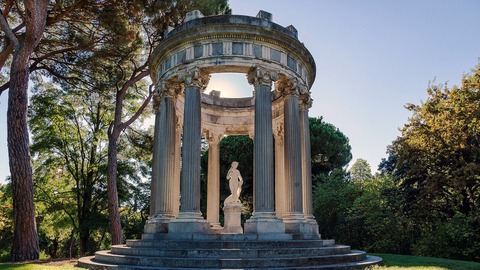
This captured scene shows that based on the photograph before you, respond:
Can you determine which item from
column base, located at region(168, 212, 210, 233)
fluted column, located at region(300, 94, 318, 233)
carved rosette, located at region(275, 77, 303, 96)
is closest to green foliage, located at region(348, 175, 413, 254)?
fluted column, located at region(300, 94, 318, 233)

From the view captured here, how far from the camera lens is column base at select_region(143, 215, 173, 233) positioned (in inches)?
774

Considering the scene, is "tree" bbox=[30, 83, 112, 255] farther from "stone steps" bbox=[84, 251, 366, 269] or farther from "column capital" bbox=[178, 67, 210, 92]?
"stone steps" bbox=[84, 251, 366, 269]

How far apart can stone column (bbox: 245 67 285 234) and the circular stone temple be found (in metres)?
0.05

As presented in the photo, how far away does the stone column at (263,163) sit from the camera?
17891 millimetres

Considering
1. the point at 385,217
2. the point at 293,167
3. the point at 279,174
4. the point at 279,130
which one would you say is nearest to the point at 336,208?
the point at 385,217

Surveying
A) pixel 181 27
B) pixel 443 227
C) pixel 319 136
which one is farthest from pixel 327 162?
pixel 181 27

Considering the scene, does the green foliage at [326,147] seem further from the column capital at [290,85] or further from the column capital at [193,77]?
the column capital at [193,77]

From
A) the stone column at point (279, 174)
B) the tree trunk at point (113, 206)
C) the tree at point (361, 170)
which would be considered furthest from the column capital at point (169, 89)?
the tree at point (361, 170)

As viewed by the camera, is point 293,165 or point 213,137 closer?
point 293,165

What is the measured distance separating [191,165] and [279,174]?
28.8 ft

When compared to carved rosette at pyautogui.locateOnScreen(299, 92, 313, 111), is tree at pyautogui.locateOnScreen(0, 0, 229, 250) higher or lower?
higher

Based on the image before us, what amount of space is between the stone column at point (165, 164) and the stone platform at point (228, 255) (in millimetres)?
1881

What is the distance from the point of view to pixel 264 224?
17.8m

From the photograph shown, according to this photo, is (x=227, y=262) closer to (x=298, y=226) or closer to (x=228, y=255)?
(x=228, y=255)
